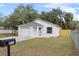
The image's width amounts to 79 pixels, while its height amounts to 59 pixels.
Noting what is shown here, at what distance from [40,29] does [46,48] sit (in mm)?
209

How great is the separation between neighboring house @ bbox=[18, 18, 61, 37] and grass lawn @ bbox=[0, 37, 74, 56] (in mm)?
59

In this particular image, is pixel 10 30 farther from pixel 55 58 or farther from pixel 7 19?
pixel 55 58

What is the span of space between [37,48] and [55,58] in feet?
0.71

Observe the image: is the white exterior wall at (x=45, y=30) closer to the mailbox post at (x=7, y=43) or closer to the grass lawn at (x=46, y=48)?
the grass lawn at (x=46, y=48)

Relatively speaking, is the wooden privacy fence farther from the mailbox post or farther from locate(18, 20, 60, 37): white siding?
the mailbox post

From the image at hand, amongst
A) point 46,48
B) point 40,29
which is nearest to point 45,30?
point 40,29

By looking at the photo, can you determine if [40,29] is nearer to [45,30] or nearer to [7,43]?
[45,30]

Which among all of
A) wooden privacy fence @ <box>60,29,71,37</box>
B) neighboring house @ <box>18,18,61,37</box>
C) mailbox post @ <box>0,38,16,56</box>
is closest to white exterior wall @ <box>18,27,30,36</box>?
A: neighboring house @ <box>18,18,61,37</box>

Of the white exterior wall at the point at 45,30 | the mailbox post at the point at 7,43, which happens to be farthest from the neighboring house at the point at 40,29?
the mailbox post at the point at 7,43

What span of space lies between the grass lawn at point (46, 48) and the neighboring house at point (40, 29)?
2.3 inches

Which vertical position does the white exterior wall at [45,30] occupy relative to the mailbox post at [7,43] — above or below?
above

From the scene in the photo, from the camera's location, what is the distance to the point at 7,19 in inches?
154

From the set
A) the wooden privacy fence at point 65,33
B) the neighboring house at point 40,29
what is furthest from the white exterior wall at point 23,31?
the wooden privacy fence at point 65,33

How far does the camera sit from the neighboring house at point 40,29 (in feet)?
12.8
